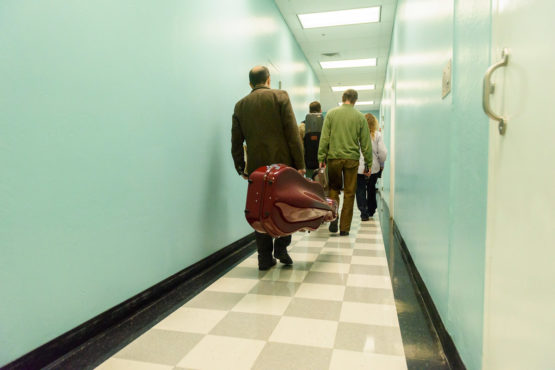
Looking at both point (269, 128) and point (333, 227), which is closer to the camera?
point (269, 128)

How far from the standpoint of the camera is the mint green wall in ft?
3.94

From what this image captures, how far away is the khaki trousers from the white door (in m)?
2.51

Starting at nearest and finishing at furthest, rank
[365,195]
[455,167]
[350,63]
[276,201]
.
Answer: [455,167] < [276,201] < [365,195] < [350,63]

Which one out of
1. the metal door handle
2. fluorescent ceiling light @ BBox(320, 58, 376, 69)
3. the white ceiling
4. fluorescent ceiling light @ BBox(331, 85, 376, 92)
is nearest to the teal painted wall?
the metal door handle

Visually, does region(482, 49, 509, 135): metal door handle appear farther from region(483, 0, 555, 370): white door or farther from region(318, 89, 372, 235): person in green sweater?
region(318, 89, 372, 235): person in green sweater

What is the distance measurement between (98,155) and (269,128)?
119 cm

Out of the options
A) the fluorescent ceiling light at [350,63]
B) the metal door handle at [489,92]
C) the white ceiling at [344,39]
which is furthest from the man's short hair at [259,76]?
the fluorescent ceiling light at [350,63]

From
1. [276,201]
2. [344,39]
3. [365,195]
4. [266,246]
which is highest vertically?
[344,39]

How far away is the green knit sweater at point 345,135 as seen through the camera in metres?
3.46

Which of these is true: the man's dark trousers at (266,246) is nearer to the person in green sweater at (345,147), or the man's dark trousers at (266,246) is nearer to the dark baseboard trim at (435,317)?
the dark baseboard trim at (435,317)

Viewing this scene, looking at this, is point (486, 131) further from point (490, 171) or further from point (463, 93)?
point (463, 93)

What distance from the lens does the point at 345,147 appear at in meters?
3.46

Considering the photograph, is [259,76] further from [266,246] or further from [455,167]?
[455,167]

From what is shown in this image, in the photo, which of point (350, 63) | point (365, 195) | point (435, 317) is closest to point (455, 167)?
point (435, 317)
